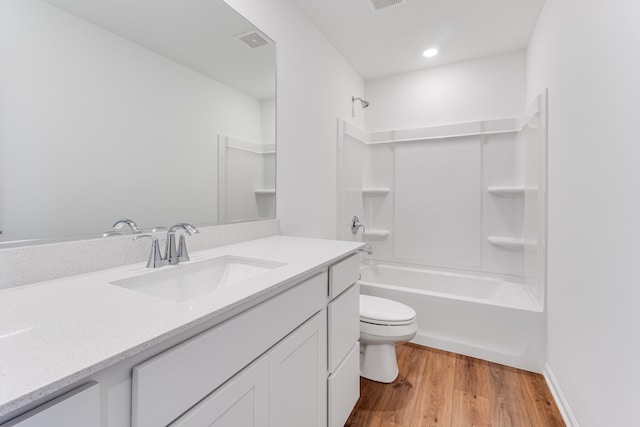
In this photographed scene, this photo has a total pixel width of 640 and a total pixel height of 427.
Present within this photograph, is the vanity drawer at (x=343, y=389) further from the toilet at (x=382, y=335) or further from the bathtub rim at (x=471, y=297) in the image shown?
the bathtub rim at (x=471, y=297)

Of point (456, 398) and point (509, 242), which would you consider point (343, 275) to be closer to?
point (456, 398)

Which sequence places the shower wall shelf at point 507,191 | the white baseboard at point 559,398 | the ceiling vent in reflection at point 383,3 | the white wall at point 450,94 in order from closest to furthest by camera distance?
the white baseboard at point 559,398 < the ceiling vent in reflection at point 383,3 < the shower wall shelf at point 507,191 < the white wall at point 450,94

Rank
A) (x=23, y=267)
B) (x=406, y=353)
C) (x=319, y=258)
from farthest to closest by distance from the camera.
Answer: (x=406, y=353)
(x=319, y=258)
(x=23, y=267)

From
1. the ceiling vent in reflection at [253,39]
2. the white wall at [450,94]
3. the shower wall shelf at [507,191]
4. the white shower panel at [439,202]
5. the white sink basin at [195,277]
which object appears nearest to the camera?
the white sink basin at [195,277]

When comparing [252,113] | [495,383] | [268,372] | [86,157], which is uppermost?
[252,113]

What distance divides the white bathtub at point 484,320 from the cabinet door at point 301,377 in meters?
1.34

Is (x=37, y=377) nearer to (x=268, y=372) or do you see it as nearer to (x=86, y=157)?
(x=268, y=372)

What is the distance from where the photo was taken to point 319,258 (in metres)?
1.13

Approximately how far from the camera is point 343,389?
4.37ft

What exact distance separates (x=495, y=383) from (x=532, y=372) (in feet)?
1.06

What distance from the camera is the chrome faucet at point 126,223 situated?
3.16 feet

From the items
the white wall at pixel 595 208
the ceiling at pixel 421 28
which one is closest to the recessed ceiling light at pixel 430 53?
the ceiling at pixel 421 28

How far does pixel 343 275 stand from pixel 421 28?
6.62 feet

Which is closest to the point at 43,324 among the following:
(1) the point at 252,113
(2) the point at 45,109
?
(2) the point at 45,109
